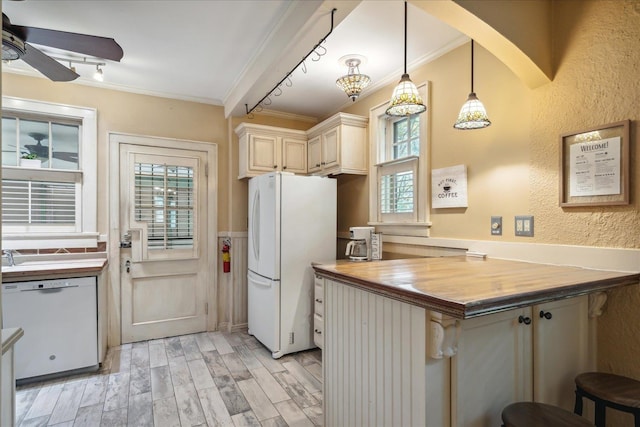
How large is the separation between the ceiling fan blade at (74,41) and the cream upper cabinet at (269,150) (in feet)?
6.04

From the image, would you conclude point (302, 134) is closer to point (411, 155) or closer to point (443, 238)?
point (411, 155)

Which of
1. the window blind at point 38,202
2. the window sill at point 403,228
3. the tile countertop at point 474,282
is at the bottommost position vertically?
the tile countertop at point 474,282

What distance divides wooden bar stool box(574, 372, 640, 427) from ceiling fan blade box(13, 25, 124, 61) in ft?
9.66

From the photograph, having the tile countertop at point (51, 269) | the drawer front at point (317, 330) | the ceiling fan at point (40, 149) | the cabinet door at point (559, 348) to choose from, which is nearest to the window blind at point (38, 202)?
the ceiling fan at point (40, 149)

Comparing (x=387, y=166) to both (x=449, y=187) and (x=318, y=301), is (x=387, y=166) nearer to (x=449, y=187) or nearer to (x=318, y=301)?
(x=449, y=187)

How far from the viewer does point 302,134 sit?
4.15m

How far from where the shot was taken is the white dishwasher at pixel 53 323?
2773mm

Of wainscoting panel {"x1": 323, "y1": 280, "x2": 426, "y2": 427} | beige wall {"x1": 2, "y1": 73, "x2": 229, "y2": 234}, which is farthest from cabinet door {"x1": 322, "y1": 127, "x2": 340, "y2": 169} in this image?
wainscoting panel {"x1": 323, "y1": 280, "x2": 426, "y2": 427}

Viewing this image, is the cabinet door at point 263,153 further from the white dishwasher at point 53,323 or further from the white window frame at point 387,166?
the white dishwasher at point 53,323

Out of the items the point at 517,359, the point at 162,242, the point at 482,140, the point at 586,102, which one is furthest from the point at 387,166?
the point at 162,242

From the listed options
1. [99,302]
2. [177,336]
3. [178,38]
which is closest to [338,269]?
[178,38]

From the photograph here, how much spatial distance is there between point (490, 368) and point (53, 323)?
10.5 ft

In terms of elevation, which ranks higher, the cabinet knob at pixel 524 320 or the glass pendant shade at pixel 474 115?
the glass pendant shade at pixel 474 115

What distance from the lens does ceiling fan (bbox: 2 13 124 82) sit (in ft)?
6.09
